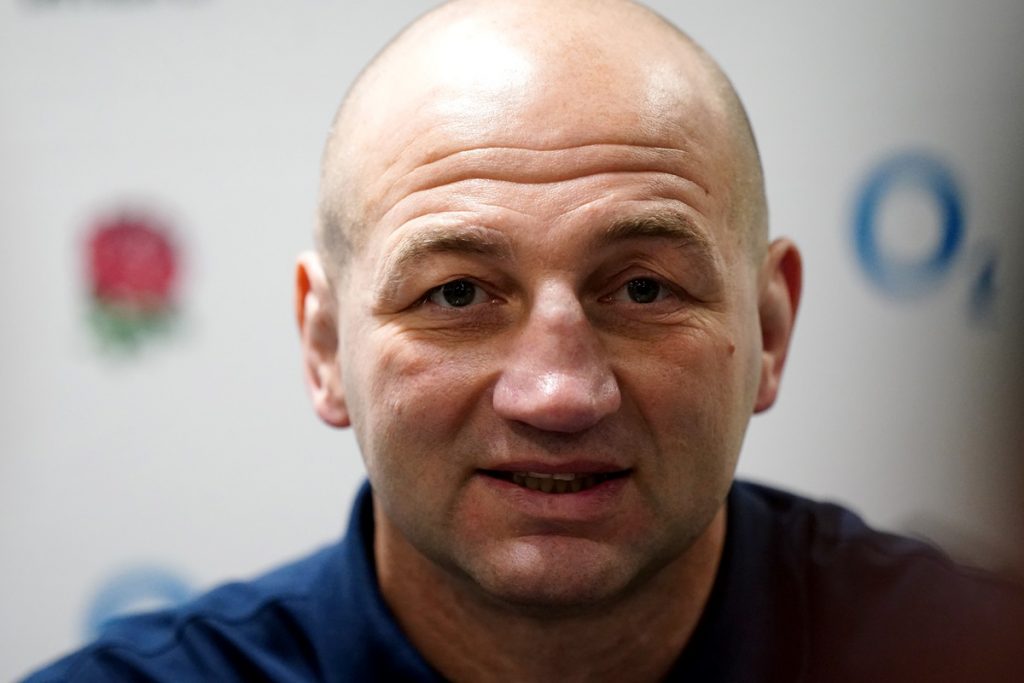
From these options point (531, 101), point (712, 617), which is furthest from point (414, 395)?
point (712, 617)

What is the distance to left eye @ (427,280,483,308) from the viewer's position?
1321mm

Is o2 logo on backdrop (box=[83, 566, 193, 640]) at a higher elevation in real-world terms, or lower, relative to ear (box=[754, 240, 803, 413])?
lower

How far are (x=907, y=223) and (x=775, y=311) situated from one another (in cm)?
69

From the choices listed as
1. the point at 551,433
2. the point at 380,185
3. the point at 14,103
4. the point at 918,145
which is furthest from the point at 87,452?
the point at 918,145

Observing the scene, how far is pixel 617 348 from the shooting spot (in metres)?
1.29

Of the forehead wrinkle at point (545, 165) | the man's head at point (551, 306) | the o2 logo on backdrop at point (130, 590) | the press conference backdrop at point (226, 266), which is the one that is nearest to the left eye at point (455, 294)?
the man's head at point (551, 306)

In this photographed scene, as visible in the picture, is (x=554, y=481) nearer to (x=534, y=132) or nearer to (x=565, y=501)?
(x=565, y=501)

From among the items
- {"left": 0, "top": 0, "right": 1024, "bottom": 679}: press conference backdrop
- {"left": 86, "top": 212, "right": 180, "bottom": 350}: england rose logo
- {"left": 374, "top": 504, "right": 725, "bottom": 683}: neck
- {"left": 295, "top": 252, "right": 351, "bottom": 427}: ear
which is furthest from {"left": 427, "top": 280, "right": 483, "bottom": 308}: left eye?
{"left": 86, "top": 212, "right": 180, "bottom": 350}: england rose logo

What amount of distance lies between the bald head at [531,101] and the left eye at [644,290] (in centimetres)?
13

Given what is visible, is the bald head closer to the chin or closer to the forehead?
the forehead

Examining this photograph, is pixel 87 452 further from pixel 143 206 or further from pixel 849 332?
pixel 849 332

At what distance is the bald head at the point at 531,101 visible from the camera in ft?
4.30

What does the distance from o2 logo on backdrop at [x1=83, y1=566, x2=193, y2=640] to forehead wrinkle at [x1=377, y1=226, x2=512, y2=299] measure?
113 cm

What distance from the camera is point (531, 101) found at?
1304mm
